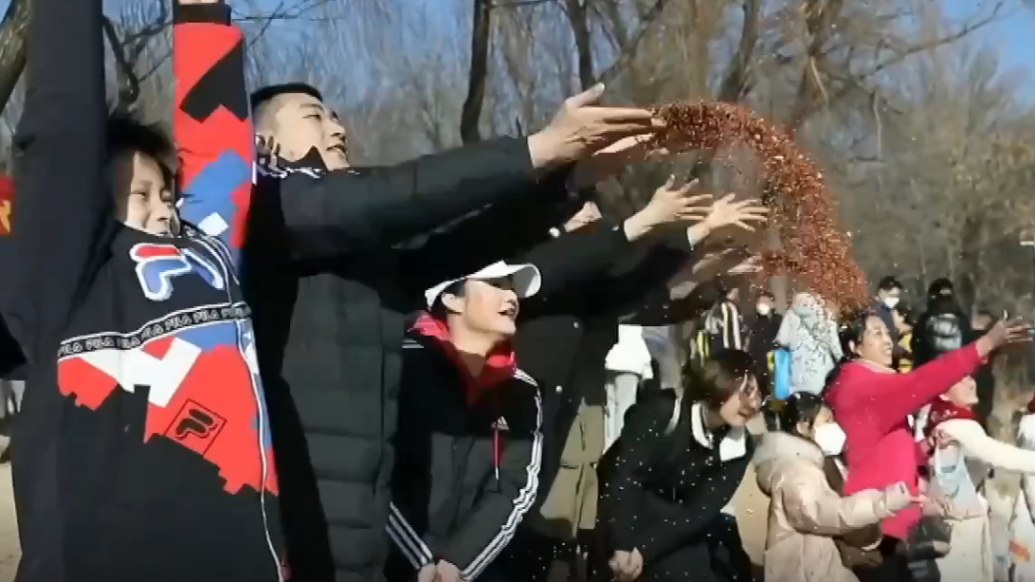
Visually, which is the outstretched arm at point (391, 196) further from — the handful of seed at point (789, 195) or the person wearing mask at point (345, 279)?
the handful of seed at point (789, 195)

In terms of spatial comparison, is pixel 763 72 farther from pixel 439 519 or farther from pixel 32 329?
pixel 32 329

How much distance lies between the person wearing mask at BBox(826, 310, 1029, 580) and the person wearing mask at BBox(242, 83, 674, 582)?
2654mm

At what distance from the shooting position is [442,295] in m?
3.56

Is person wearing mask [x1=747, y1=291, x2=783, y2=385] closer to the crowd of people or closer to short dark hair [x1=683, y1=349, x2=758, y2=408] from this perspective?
short dark hair [x1=683, y1=349, x2=758, y2=408]

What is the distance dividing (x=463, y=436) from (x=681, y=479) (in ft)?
4.73

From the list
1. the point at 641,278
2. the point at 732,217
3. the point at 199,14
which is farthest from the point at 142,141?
the point at 641,278

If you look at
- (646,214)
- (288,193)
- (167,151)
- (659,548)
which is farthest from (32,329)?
(659,548)

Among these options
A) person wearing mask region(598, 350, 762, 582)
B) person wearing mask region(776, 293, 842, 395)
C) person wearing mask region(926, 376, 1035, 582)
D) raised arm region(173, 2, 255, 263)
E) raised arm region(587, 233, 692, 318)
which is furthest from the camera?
person wearing mask region(926, 376, 1035, 582)

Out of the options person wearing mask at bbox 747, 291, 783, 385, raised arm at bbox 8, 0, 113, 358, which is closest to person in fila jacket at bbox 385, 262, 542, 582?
raised arm at bbox 8, 0, 113, 358

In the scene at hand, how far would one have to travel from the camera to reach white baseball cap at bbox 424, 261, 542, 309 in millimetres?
3463

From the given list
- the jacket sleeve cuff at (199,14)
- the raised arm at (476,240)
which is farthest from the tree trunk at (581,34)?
the jacket sleeve cuff at (199,14)

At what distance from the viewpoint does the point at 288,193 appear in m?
2.66

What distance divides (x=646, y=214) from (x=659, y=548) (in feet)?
4.62

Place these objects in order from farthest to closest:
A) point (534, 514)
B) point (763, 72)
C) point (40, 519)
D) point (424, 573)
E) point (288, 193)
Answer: point (763, 72)
point (534, 514)
point (424, 573)
point (288, 193)
point (40, 519)
